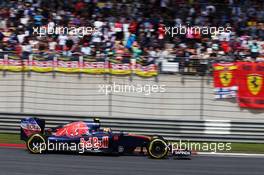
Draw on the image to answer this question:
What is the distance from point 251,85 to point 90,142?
6.61 metres

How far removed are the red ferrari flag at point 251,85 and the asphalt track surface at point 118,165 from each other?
429 cm

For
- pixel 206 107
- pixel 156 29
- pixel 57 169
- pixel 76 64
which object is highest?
pixel 156 29

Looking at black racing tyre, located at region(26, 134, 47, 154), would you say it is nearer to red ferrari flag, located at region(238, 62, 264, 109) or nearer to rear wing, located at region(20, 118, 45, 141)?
rear wing, located at region(20, 118, 45, 141)

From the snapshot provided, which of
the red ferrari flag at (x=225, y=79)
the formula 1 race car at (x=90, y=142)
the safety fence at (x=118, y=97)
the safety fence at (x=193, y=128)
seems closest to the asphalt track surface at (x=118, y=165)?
the formula 1 race car at (x=90, y=142)

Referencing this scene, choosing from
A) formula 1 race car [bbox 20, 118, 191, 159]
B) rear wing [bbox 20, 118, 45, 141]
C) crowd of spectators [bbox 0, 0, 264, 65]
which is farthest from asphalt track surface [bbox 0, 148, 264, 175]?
crowd of spectators [bbox 0, 0, 264, 65]

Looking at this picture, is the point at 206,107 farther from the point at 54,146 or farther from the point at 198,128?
the point at 54,146

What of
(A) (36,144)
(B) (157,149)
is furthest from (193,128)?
(A) (36,144)

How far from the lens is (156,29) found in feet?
64.5

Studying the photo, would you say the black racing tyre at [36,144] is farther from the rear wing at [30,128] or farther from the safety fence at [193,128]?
the safety fence at [193,128]

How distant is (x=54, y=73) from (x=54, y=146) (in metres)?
5.21

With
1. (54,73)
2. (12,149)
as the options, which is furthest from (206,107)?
(12,149)

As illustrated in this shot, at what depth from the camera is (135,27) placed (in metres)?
19.6

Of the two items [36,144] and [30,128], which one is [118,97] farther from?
[36,144]

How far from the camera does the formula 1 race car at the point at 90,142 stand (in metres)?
13.5
